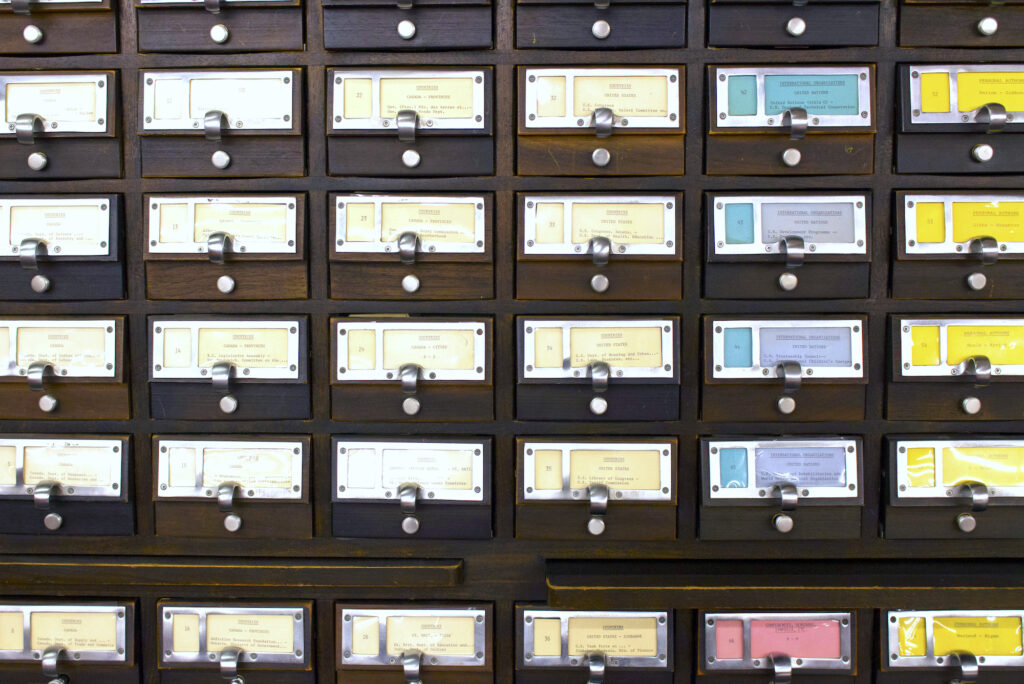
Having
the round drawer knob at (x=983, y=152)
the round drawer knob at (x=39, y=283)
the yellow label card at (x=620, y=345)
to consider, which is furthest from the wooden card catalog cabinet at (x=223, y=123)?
the round drawer knob at (x=983, y=152)

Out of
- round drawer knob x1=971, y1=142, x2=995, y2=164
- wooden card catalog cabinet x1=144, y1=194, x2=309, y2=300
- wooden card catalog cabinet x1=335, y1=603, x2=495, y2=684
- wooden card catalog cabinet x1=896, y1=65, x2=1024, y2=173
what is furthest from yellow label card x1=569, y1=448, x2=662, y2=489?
round drawer knob x1=971, y1=142, x2=995, y2=164

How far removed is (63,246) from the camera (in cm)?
165

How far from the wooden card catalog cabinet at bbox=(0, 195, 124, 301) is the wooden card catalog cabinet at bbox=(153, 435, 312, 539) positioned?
424 millimetres

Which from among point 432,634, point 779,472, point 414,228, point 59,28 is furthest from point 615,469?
point 59,28

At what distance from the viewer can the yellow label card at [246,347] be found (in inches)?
65.4

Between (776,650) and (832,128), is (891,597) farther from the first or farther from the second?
(832,128)

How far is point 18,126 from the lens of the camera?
1.59 m

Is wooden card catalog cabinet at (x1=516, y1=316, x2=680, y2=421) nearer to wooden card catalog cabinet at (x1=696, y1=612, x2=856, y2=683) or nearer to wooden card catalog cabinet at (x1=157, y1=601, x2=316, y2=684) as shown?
wooden card catalog cabinet at (x1=696, y1=612, x2=856, y2=683)

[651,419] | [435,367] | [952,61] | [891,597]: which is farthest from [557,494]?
[952,61]

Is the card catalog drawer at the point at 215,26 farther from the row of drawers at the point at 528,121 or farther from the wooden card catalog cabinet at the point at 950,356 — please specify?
the wooden card catalog cabinet at the point at 950,356

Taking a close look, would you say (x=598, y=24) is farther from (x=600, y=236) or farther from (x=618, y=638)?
(x=618, y=638)

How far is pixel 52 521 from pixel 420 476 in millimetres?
935

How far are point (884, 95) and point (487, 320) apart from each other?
3.60 feet

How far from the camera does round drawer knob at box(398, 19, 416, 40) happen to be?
62.9 inches
